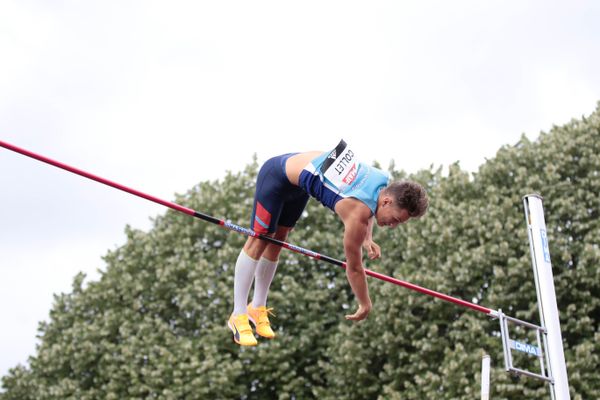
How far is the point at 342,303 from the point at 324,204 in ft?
41.4

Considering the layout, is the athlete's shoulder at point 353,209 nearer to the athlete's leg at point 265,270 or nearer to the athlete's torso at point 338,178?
the athlete's torso at point 338,178

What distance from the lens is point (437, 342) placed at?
640 inches

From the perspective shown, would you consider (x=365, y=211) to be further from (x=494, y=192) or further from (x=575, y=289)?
(x=494, y=192)

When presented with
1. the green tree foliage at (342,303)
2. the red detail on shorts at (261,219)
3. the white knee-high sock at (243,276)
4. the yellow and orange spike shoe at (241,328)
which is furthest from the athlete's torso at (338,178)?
the green tree foliage at (342,303)

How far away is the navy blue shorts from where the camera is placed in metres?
6.66

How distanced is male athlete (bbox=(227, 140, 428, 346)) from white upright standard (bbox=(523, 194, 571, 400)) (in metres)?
2.49

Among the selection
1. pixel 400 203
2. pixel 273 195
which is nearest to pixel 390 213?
pixel 400 203

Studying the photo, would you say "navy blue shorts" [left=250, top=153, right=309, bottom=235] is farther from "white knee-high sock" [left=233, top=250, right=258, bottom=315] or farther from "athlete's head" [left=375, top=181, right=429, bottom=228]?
"athlete's head" [left=375, top=181, right=429, bottom=228]

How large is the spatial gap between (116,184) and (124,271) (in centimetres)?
1415

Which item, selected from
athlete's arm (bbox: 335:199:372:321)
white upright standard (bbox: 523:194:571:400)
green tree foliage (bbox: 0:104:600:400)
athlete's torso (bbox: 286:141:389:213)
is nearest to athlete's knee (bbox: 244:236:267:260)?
athlete's torso (bbox: 286:141:389:213)

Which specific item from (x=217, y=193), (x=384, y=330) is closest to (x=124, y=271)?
(x=217, y=193)

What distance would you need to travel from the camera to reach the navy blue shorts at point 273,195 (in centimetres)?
666

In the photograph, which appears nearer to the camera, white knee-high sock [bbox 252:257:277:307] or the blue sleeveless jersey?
the blue sleeveless jersey

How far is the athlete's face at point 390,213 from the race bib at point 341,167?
0.90 ft
